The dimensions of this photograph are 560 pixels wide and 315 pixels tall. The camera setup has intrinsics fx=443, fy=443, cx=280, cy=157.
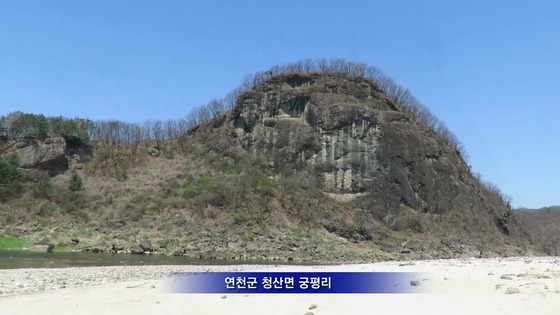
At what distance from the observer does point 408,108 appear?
78.2 meters

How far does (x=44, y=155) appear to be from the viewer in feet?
192

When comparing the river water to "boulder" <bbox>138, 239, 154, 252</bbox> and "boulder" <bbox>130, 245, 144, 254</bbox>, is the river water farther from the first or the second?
"boulder" <bbox>138, 239, 154, 252</bbox>

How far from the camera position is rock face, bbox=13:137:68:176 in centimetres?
5762

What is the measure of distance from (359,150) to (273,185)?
45.1 feet

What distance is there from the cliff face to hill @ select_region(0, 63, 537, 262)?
19 centimetres

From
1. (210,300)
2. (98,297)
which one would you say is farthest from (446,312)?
(98,297)

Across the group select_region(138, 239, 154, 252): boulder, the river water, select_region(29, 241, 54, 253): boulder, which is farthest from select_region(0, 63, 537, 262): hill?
the river water

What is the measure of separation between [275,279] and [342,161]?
2049 inches

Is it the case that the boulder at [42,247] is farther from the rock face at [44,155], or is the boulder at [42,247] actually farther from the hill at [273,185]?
the rock face at [44,155]

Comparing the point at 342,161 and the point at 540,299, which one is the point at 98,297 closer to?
the point at 540,299

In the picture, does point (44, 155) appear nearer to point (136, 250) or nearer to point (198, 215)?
point (198, 215)
